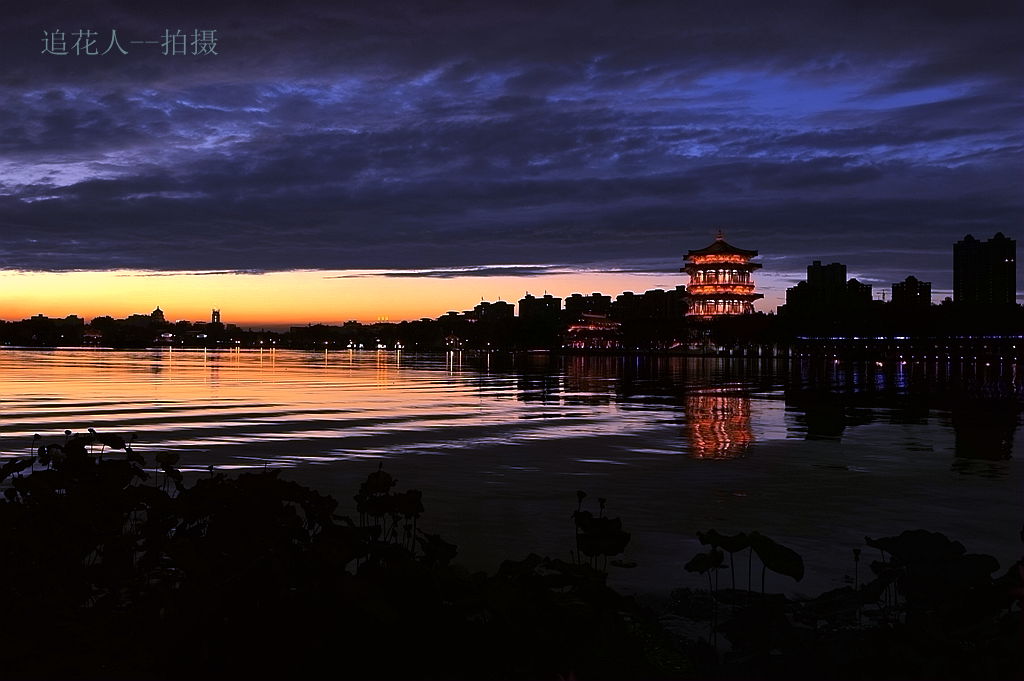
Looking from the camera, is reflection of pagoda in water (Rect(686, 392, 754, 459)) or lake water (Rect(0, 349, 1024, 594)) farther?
reflection of pagoda in water (Rect(686, 392, 754, 459))

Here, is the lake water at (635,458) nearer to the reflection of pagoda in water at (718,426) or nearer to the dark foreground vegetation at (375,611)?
the reflection of pagoda in water at (718,426)

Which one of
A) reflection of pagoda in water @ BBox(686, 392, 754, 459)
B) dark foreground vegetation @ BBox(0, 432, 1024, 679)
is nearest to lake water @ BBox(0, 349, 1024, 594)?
reflection of pagoda in water @ BBox(686, 392, 754, 459)

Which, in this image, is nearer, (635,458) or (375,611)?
(375,611)

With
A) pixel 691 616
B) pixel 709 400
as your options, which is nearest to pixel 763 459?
pixel 691 616

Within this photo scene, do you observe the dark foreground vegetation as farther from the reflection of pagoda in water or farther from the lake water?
the reflection of pagoda in water

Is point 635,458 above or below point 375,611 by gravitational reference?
below

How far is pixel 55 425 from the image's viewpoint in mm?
27734

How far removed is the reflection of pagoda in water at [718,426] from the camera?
2267 cm

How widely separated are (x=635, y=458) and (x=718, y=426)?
9105 millimetres

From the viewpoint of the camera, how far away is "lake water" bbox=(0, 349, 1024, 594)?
500 inches

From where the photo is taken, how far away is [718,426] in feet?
96.6

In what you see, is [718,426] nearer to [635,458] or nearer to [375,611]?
[635,458]

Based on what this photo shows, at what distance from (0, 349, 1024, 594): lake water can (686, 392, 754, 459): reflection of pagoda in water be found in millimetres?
126

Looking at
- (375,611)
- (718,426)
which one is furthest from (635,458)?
(375,611)
